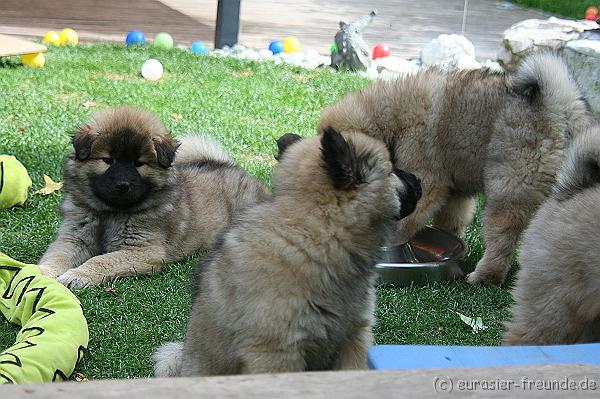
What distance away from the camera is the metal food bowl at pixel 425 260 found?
4.79 meters

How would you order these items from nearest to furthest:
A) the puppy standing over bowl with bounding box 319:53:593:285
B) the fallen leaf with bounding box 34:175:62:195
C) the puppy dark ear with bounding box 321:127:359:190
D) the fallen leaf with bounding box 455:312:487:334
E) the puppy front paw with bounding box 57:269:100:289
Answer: the puppy dark ear with bounding box 321:127:359:190
the fallen leaf with bounding box 455:312:487:334
the puppy front paw with bounding box 57:269:100:289
the puppy standing over bowl with bounding box 319:53:593:285
the fallen leaf with bounding box 34:175:62:195

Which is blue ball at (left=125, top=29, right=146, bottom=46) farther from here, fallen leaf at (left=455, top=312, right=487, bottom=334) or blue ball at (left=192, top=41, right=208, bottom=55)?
fallen leaf at (left=455, top=312, right=487, bottom=334)

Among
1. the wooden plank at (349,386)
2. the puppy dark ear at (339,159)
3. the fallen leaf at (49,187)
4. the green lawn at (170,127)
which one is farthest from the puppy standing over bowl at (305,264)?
the fallen leaf at (49,187)

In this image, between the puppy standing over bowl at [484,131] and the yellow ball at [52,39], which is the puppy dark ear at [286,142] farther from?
the yellow ball at [52,39]

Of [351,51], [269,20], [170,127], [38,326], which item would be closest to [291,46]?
[351,51]

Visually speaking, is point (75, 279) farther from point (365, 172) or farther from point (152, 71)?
point (152, 71)

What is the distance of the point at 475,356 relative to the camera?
2.65 meters

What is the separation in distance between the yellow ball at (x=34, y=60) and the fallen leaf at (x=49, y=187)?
352 cm

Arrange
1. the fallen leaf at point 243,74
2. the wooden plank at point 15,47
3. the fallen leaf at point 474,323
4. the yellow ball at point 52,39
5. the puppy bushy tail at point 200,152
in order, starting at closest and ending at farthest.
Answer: the fallen leaf at point 474,323 < the puppy bushy tail at point 200,152 < the wooden plank at point 15,47 < the fallen leaf at point 243,74 < the yellow ball at point 52,39

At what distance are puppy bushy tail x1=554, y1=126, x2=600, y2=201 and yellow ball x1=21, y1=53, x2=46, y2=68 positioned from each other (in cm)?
695

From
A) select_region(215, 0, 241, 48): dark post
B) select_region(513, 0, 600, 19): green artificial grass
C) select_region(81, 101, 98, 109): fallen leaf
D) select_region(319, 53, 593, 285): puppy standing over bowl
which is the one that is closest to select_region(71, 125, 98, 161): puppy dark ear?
select_region(319, 53, 593, 285): puppy standing over bowl

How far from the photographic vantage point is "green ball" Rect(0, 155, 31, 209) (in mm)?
5410

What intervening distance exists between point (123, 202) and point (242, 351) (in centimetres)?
213

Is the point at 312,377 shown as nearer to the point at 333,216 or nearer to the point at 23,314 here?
the point at 333,216
